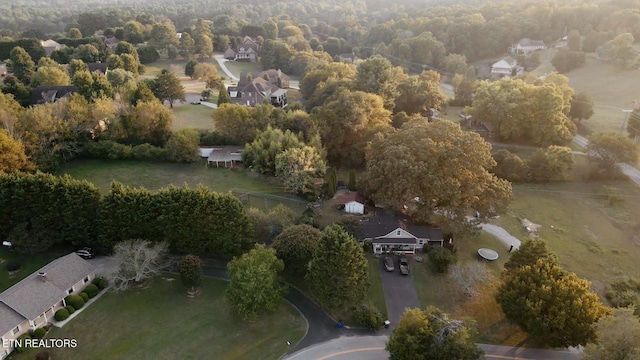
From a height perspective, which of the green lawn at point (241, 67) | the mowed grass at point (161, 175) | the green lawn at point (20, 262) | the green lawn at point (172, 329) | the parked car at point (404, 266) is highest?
the green lawn at point (241, 67)

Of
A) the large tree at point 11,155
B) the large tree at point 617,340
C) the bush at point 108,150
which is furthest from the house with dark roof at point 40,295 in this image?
the large tree at point 617,340

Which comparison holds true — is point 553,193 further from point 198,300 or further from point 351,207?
point 198,300

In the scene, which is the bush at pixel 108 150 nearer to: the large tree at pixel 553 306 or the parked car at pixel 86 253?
the parked car at pixel 86 253

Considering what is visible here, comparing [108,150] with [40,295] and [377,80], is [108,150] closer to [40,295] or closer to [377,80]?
[40,295]

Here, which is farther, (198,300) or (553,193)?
(553,193)

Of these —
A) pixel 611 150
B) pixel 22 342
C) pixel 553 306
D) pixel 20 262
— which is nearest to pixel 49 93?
pixel 20 262

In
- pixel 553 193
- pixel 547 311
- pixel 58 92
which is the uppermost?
pixel 58 92

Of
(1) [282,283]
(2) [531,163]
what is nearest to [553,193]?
(2) [531,163]
